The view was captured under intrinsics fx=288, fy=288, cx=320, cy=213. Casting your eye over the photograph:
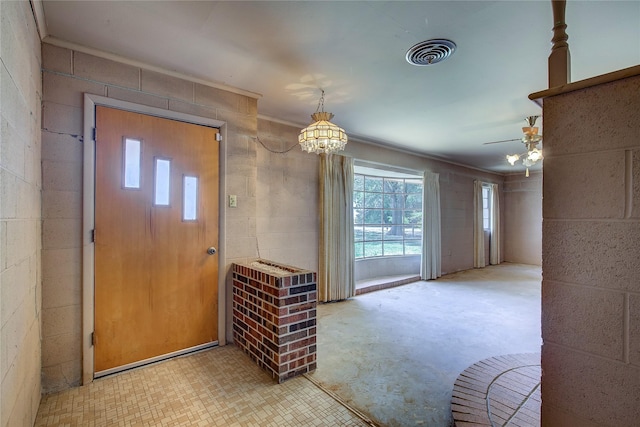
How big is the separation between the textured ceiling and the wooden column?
29.6 inches

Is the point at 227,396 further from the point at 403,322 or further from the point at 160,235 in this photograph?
the point at 403,322

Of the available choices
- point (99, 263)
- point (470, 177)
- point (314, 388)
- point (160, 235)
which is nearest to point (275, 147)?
point (160, 235)

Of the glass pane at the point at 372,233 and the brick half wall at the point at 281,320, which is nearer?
the brick half wall at the point at 281,320

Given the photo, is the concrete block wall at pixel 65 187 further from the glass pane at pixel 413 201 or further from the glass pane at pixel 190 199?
the glass pane at pixel 413 201

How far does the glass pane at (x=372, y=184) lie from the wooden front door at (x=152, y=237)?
353cm

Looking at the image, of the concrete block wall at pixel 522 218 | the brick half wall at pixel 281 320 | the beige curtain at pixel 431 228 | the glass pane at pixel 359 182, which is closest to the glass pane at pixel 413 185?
the beige curtain at pixel 431 228

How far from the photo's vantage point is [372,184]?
5777mm

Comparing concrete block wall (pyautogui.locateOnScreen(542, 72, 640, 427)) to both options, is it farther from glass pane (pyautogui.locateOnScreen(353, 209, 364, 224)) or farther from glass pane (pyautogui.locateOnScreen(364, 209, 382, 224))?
glass pane (pyautogui.locateOnScreen(364, 209, 382, 224))

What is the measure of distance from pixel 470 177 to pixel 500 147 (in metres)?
2.06

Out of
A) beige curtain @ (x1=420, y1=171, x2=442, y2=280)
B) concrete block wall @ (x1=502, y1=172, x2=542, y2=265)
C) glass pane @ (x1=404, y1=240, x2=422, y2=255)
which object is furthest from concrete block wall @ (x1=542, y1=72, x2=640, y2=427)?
concrete block wall @ (x1=502, y1=172, x2=542, y2=265)

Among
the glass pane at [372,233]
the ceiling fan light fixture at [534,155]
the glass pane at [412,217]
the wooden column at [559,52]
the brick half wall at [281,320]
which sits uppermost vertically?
the ceiling fan light fixture at [534,155]

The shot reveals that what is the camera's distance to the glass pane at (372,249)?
564 cm

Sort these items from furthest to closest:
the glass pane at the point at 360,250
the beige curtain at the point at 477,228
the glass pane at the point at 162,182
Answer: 1. the beige curtain at the point at 477,228
2. the glass pane at the point at 360,250
3. the glass pane at the point at 162,182

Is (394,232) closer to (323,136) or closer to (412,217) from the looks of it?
(412,217)
